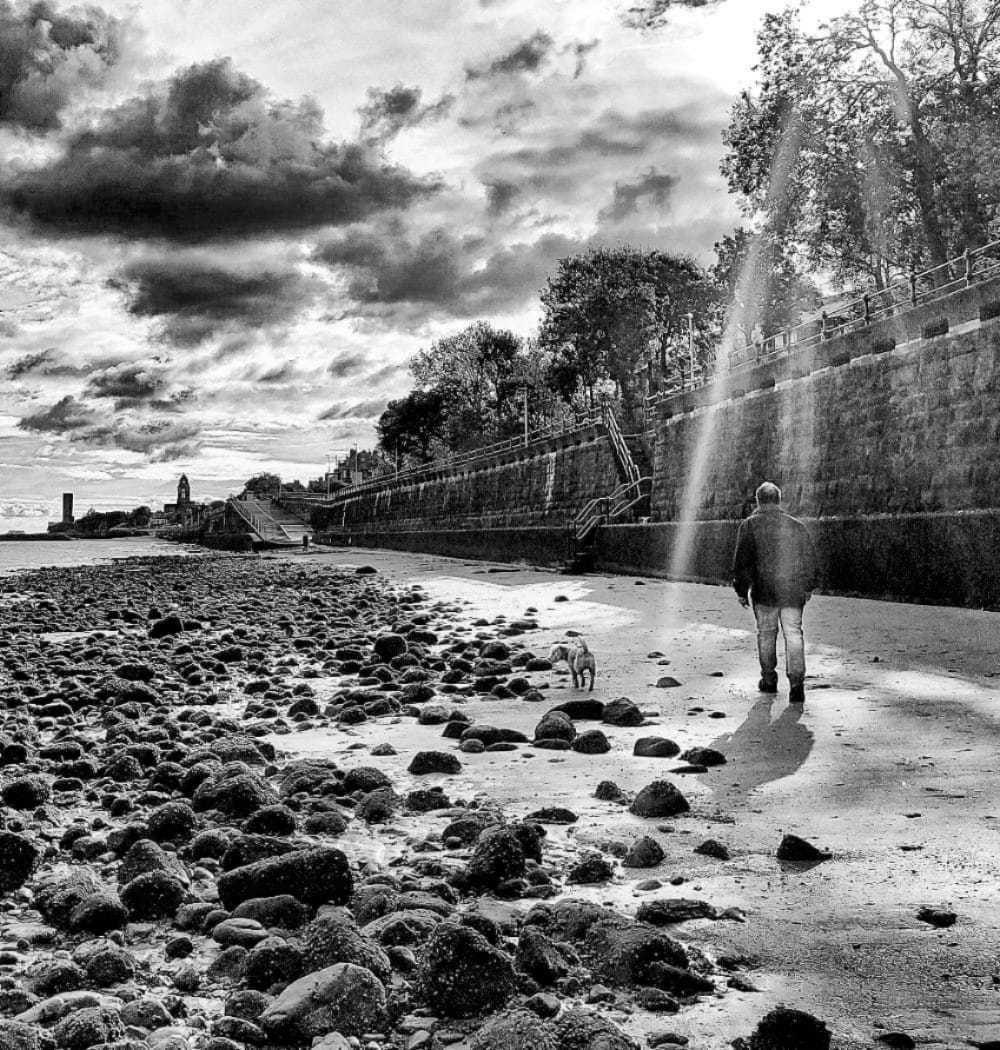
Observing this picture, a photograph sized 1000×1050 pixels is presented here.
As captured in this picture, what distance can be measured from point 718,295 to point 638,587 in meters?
41.0

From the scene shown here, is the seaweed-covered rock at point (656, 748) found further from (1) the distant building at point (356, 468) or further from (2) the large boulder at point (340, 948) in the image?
(1) the distant building at point (356, 468)

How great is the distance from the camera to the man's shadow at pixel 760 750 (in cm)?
521

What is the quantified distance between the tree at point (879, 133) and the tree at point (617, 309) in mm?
27895

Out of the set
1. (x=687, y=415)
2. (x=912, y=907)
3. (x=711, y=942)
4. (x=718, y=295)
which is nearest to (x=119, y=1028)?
(x=711, y=942)

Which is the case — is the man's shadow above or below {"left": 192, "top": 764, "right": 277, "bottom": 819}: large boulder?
below

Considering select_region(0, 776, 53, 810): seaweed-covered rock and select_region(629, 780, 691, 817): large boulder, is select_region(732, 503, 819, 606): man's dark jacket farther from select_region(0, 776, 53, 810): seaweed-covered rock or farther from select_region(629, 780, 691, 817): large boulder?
select_region(0, 776, 53, 810): seaweed-covered rock

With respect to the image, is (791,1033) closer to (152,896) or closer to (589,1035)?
(589,1035)

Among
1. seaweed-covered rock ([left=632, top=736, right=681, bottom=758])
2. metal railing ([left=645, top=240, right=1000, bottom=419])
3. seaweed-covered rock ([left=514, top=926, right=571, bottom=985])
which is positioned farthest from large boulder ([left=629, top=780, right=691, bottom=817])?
metal railing ([left=645, top=240, right=1000, bottom=419])

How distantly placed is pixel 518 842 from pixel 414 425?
90607 millimetres

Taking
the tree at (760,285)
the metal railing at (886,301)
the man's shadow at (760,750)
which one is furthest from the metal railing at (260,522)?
the man's shadow at (760,750)

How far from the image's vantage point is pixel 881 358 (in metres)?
19.4

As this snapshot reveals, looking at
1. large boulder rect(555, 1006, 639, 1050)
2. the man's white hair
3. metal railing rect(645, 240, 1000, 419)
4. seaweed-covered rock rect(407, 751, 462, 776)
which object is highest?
metal railing rect(645, 240, 1000, 419)

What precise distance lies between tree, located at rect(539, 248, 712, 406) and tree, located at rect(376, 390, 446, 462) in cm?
2208

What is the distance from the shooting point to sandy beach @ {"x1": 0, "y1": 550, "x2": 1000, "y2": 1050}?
2666mm
